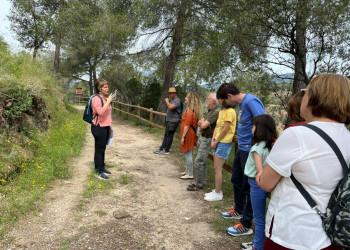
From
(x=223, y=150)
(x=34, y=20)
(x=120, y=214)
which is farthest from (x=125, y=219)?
(x=34, y=20)

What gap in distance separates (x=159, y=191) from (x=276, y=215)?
9.93ft

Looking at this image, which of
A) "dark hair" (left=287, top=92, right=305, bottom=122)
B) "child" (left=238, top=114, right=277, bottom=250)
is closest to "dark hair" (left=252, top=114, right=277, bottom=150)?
"child" (left=238, top=114, right=277, bottom=250)

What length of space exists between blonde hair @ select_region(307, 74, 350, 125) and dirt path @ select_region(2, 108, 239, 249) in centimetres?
204

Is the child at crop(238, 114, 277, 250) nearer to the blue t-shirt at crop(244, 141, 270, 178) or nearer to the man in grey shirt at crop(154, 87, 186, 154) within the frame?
the blue t-shirt at crop(244, 141, 270, 178)

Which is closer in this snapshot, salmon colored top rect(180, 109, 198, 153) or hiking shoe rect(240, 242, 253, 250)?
hiking shoe rect(240, 242, 253, 250)

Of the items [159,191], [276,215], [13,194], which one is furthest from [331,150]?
[13,194]

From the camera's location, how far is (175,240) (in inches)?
110

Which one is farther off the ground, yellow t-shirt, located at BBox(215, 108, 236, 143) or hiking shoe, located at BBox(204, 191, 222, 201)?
yellow t-shirt, located at BBox(215, 108, 236, 143)

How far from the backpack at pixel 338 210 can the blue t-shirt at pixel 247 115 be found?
1542 millimetres

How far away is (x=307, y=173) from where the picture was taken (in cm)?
121

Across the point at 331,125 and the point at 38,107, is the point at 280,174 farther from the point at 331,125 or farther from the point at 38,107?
the point at 38,107

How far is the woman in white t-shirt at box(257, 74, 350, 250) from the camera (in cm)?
119

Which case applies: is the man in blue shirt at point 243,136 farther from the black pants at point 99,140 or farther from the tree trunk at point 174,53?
the tree trunk at point 174,53

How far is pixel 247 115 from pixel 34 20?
17658 mm
